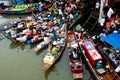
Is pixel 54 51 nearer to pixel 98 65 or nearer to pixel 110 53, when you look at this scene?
pixel 98 65

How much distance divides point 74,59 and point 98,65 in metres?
1.38

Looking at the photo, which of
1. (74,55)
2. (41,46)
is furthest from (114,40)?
(41,46)

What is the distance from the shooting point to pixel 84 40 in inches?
460

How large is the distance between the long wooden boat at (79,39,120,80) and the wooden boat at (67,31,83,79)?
406 millimetres

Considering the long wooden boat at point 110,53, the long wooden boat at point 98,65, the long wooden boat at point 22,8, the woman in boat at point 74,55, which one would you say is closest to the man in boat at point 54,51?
the woman in boat at point 74,55

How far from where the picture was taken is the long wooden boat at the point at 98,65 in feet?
30.6

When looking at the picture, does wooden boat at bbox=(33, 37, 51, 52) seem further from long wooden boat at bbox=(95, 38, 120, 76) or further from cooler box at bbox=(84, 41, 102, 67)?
long wooden boat at bbox=(95, 38, 120, 76)

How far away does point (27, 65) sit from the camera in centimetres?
1113

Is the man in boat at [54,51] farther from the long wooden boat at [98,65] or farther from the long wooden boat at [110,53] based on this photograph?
the long wooden boat at [110,53]

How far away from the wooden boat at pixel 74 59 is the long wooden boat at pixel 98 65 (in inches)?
16.0

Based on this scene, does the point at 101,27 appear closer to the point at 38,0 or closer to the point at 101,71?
Answer: the point at 101,71

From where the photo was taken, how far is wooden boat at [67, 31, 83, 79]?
9766 millimetres

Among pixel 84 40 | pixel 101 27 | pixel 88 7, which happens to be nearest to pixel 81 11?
pixel 88 7

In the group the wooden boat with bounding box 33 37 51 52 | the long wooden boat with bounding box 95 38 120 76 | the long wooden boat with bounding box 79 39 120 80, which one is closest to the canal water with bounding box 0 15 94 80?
the wooden boat with bounding box 33 37 51 52
